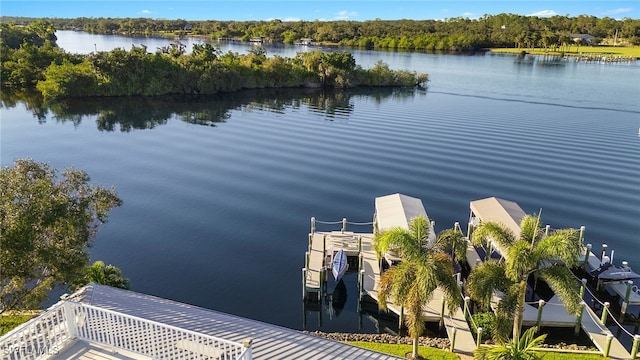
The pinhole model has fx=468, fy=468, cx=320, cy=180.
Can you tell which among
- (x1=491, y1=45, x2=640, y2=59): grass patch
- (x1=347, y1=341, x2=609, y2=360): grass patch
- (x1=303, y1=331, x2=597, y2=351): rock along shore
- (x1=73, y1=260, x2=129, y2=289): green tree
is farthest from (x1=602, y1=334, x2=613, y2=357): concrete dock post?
(x1=491, y1=45, x2=640, y2=59): grass patch

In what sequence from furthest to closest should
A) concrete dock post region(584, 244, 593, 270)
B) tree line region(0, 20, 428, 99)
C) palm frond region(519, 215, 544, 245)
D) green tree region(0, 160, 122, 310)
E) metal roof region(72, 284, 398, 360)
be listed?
1. tree line region(0, 20, 428, 99)
2. concrete dock post region(584, 244, 593, 270)
3. palm frond region(519, 215, 544, 245)
4. green tree region(0, 160, 122, 310)
5. metal roof region(72, 284, 398, 360)

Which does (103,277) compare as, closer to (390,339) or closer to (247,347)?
(247,347)

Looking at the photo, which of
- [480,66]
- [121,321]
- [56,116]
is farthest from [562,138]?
[480,66]

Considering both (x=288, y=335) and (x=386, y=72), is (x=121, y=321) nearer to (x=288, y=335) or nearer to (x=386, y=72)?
(x=288, y=335)

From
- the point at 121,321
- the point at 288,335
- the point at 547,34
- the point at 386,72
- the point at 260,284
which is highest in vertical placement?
the point at 547,34

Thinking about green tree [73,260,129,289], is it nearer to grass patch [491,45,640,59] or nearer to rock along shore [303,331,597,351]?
rock along shore [303,331,597,351]

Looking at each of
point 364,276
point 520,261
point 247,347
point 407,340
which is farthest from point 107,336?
point 364,276

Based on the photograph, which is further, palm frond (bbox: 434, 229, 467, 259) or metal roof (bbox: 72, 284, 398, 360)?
palm frond (bbox: 434, 229, 467, 259)
